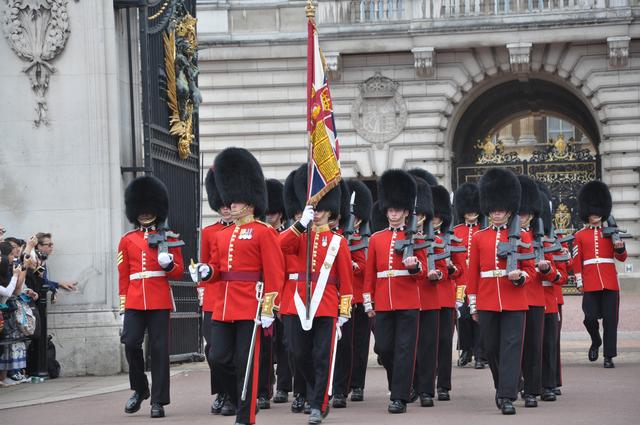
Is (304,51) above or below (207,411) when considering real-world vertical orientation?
above

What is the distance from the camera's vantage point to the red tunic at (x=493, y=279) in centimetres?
1057

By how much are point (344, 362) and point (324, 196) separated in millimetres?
1500

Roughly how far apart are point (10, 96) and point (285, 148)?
15.5m

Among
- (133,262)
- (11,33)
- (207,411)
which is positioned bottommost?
(207,411)

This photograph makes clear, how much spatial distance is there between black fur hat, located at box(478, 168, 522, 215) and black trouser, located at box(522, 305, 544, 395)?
0.76 metres

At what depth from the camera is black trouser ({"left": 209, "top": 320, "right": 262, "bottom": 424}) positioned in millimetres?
A: 9125

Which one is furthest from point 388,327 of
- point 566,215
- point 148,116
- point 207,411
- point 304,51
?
point 304,51

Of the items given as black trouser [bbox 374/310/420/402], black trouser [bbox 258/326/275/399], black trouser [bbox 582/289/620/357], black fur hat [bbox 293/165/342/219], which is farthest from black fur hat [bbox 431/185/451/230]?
black trouser [bbox 258/326/275/399]

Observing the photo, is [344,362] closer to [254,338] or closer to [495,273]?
[495,273]

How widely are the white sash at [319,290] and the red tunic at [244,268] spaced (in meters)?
0.73

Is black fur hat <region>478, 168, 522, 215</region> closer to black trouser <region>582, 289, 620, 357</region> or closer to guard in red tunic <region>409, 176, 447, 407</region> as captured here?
guard in red tunic <region>409, 176, 447, 407</region>

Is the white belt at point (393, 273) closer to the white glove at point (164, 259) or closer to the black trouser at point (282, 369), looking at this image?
the black trouser at point (282, 369)

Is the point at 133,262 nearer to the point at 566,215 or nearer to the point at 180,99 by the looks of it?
the point at 180,99

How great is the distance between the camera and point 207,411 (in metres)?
10.8
